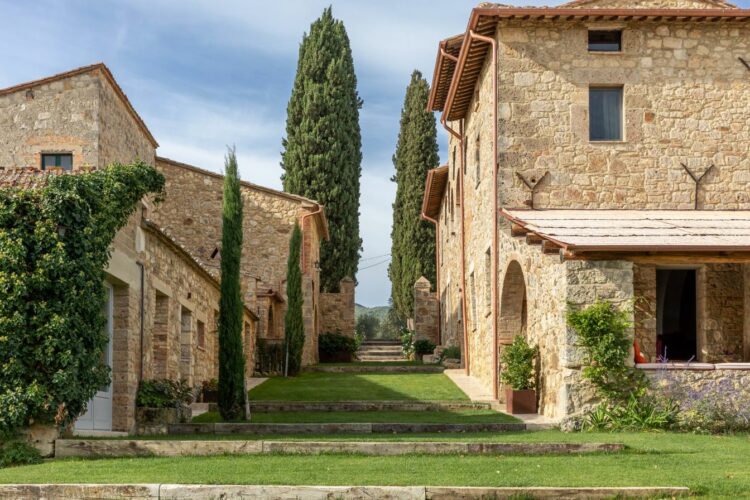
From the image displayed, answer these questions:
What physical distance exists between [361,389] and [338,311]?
15.0 metres

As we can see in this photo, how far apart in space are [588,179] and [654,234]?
317 cm

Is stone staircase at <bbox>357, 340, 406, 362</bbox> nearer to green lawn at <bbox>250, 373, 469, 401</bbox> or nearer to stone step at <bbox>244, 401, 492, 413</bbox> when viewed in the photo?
green lawn at <bbox>250, 373, 469, 401</bbox>

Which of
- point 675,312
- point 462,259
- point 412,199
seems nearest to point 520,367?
point 675,312

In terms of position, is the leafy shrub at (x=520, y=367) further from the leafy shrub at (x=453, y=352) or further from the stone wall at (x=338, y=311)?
the stone wall at (x=338, y=311)

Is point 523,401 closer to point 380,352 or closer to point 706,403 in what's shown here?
point 706,403

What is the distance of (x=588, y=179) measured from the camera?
17453 mm

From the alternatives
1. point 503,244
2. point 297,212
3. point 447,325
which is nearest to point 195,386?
point 503,244

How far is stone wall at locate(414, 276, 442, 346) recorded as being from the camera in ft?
110

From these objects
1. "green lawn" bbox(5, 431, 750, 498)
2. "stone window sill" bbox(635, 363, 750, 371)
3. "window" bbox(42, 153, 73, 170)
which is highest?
"window" bbox(42, 153, 73, 170)

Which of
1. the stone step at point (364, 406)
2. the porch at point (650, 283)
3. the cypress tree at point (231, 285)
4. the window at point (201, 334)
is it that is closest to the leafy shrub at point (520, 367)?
the porch at point (650, 283)

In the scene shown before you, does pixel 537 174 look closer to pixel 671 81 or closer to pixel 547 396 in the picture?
pixel 671 81

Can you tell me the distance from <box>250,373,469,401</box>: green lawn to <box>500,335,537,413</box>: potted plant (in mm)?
1812

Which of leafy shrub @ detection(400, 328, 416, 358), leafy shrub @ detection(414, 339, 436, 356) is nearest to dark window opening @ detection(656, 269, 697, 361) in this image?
leafy shrub @ detection(414, 339, 436, 356)

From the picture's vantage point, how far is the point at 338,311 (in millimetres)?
33906
